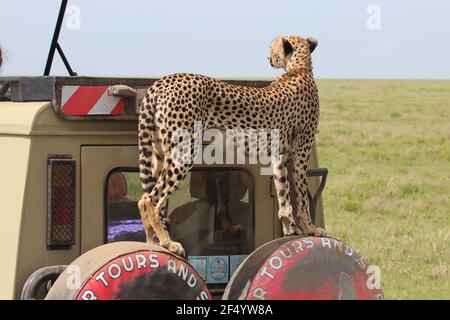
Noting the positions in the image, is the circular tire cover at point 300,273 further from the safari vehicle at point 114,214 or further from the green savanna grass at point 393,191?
the green savanna grass at point 393,191

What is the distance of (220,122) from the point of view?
12.6 feet

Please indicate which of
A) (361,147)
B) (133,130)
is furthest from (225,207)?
(361,147)

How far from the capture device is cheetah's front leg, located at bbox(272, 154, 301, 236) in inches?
159

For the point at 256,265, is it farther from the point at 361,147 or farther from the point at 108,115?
the point at 361,147

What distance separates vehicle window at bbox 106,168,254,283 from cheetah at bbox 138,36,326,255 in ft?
0.77

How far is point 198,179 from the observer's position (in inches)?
167

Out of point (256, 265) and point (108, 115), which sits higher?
point (108, 115)

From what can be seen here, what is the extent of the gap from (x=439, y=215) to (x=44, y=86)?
883 cm

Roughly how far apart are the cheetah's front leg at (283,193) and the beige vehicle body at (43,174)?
53 centimetres

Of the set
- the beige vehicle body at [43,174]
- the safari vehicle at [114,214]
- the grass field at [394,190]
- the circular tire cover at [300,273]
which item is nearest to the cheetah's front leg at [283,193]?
the safari vehicle at [114,214]

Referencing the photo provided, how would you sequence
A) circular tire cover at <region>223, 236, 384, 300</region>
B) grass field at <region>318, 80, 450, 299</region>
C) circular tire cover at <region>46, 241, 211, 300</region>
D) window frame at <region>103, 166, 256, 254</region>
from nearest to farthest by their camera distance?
1. circular tire cover at <region>46, 241, 211, 300</region>
2. circular tire cover at <region>223, 236, 384, 300</region>
3. window frame at <region>103, 166, 256, 254</region>
4. grass field at <region>318, 80, 450, 299</region>

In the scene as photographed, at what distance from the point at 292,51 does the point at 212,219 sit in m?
0.74

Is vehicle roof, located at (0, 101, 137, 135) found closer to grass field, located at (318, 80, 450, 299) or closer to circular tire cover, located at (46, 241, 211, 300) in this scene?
circular tire cover, located at (46, 241, 211, 300)

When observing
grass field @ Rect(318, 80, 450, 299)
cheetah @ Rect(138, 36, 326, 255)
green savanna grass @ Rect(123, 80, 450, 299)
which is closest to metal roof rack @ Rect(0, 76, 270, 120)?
cheetah @ Rect(138, 36, 326, 255)
